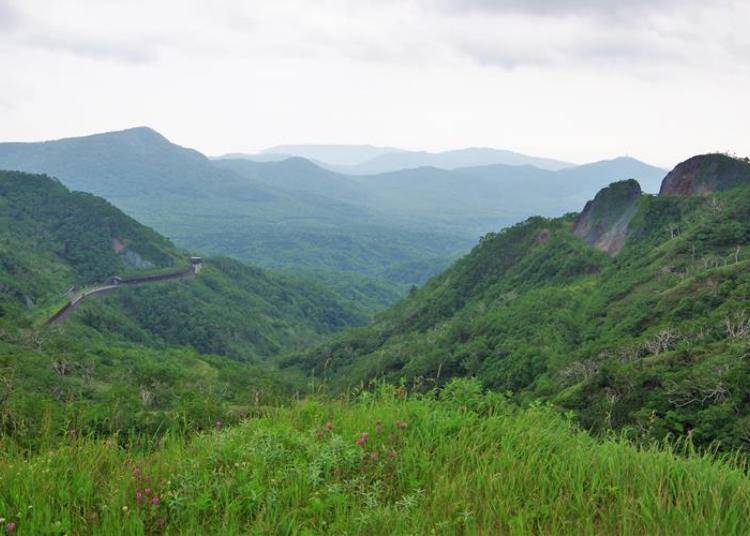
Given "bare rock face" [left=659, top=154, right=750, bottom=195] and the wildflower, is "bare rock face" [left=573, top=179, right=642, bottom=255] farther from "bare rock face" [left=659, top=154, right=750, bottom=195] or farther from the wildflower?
the wildflower

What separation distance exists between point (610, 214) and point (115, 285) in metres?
113

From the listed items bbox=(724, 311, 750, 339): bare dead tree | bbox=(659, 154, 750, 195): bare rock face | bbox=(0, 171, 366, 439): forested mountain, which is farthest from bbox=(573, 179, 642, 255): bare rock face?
bbox=(0, 171, 366, 439): forested mountain

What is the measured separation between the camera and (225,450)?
21.1 feet

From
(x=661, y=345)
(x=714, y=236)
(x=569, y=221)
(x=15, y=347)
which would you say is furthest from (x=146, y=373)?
(x=569, y=221)

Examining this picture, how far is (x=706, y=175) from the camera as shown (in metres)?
81.8

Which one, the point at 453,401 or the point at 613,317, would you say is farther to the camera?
the point at 613,317

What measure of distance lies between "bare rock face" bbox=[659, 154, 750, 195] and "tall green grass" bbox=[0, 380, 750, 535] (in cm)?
8413

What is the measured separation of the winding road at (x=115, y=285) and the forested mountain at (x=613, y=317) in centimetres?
4452

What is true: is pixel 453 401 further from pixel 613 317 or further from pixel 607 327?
pixel 613 317

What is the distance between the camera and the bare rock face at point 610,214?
84375 mm

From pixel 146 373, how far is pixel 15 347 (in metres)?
14.2

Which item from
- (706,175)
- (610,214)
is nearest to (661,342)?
(610,214)

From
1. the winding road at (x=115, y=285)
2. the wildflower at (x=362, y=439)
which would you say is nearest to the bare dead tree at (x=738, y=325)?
the wildflower at (x=362, y=439)

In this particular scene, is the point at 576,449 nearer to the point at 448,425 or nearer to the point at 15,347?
the point at 448,425
